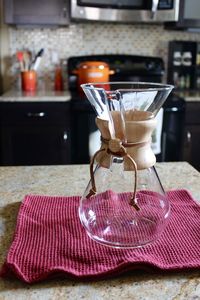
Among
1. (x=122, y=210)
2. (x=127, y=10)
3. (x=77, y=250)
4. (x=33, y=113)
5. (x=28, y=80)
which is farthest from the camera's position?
(x=28, y=80)

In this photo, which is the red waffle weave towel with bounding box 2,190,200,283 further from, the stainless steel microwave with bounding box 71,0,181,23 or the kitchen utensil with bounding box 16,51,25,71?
the kitchen utensil with bounding box 16,51,25,71

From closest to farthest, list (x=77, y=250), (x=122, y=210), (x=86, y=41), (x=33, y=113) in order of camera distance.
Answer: (x=77, y=250), (x=122, y=210), (x=33, y=113), (x=86, y=41)

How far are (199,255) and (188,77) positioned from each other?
8.60 ft

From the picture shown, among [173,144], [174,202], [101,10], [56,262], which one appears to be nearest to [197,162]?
[173,144]

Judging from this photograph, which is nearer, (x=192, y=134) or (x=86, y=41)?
(x=192, y=134)

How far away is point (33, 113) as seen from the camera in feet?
8.13

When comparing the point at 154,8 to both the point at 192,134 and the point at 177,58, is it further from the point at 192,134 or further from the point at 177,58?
the point at 192,134

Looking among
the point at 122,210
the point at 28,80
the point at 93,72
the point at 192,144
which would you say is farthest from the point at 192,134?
the point at 122,210

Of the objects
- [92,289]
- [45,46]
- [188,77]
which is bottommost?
[92,289]

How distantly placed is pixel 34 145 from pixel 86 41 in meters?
1.02

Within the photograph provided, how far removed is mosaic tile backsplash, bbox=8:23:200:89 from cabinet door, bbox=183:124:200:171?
2.63 ft

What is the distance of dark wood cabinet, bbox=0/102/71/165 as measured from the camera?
8.13 feet

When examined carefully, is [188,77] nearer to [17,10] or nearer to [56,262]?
[17,10]

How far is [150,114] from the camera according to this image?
734 mm
